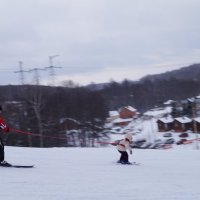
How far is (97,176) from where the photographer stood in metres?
9.69

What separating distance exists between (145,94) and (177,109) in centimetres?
3927

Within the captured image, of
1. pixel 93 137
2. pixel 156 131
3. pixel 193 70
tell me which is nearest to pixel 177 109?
pixel 156 131

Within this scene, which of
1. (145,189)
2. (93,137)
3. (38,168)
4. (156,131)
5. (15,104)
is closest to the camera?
(145,189)

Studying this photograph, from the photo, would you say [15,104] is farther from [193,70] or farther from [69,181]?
[193,70]

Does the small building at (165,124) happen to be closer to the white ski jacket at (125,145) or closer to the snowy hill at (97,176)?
the snowy hill at (97,176)

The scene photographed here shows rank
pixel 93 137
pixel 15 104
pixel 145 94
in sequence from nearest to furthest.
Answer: pixel 15 104, pixel 93 137, pixel 145 94

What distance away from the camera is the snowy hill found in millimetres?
7832

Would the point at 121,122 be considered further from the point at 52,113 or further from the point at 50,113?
the point at 50,113

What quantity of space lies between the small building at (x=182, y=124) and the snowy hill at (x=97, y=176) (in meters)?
58.9

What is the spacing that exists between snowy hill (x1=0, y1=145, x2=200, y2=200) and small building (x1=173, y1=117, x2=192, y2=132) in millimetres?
58888

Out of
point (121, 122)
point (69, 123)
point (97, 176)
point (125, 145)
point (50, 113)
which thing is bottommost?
point (97, 176)

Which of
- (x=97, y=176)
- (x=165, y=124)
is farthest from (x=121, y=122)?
(x=97, y=176)

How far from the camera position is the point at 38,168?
1038 centimetres

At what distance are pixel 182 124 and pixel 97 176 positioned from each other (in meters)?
63.8
